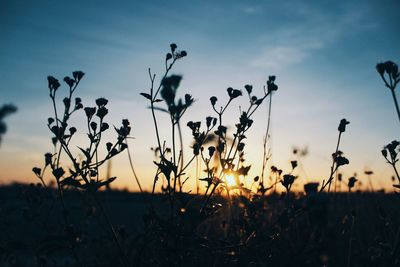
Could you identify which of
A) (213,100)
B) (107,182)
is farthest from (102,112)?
(213,100)

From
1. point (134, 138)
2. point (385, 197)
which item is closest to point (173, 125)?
point (134, 138)

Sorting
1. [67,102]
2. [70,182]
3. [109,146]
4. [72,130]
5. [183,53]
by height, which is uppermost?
[183,53]

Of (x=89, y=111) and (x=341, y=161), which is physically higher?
(x=89, y=111)

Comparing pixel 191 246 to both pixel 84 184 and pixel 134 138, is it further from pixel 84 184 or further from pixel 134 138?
pixel 134 138

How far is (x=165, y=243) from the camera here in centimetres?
265

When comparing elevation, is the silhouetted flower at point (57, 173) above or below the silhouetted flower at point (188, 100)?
below

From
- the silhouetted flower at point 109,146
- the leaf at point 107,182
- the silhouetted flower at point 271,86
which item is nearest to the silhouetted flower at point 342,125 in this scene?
the silhouetted flower at point 271,86

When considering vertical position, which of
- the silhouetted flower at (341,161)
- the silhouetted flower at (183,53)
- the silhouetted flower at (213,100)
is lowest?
the silhouetted flower at (341,161)

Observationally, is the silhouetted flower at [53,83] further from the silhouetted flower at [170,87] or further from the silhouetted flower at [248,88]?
the silhouetted flower at [248,88]

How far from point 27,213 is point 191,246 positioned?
9.10 ft

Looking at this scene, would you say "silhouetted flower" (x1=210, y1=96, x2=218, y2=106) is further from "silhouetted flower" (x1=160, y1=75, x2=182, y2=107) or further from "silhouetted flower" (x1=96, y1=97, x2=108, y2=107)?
"silhouetted flower" (x1=96, y1=97, x2=108, y2=107)

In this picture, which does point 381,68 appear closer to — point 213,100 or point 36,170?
point 213,100

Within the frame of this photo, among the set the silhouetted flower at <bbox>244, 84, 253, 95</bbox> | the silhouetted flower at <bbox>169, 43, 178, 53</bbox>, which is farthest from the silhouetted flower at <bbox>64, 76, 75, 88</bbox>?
the silhouetted flower at <bbox>244, 84, 253, 95</bbox>

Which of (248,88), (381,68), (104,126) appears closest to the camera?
(381,68)
